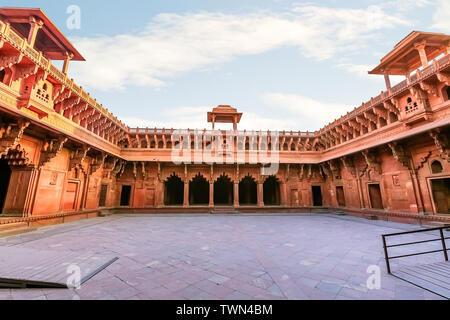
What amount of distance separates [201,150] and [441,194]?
44.7 feet

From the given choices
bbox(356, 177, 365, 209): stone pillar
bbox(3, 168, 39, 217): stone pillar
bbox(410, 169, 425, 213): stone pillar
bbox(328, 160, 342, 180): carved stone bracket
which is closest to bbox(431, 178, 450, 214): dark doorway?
bbox(410, 169, 425, 213): stone pillar

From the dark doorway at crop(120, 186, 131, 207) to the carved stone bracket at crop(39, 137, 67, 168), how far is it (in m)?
7.30

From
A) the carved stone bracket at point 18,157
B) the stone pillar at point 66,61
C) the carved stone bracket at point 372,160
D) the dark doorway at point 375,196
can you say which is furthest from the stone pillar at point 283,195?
the stone pillar at point 66,61

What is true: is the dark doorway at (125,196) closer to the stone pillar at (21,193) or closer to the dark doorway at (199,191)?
the dark doorway at (199,191)

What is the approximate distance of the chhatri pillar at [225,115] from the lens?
1620 cm

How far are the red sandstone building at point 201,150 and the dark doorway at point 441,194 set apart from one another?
46 mm

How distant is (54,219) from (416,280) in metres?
12.6

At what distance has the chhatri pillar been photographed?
16203 millimetres

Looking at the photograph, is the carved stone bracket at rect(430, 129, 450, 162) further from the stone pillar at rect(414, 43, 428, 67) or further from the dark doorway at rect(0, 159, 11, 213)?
the dark doorway at rect(0, 159, 11, 213)

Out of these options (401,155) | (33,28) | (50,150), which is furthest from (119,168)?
(401,155)

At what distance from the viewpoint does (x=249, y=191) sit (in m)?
19.6

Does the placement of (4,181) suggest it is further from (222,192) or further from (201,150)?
(222,192)
